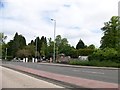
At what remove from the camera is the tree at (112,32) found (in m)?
95.2

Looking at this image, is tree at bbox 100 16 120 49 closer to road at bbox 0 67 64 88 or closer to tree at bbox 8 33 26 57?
road at bbox 0 67 64 88

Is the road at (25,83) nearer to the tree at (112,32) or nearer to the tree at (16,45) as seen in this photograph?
the tree at (112,32)

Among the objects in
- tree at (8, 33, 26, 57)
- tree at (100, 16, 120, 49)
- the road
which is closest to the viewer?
the road

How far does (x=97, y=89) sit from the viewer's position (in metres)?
15.8

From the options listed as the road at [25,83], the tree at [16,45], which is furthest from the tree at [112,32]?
the tree at [16,45]

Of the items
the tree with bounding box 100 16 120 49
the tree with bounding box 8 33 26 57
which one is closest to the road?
the tree with bounding box 100 16 120 49

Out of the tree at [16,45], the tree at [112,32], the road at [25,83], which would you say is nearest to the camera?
the road at [25,83]

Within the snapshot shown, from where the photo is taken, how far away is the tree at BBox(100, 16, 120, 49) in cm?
9519

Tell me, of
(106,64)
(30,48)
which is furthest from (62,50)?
(106,64)

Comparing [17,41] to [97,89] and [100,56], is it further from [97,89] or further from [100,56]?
[97,89]

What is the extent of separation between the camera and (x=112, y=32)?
96.8 metres

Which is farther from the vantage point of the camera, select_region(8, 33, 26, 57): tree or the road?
select_region(8, 33, 26, 57): tree

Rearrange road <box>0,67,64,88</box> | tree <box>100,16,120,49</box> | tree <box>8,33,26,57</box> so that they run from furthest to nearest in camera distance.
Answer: tree <box>8,33,26,57</box>
tree <box>100,16,120,49</box>
road <box>0,67,64,88</box>

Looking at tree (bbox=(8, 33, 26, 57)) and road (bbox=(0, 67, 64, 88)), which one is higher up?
tree (bbox=(8, 33, 26, 57))
